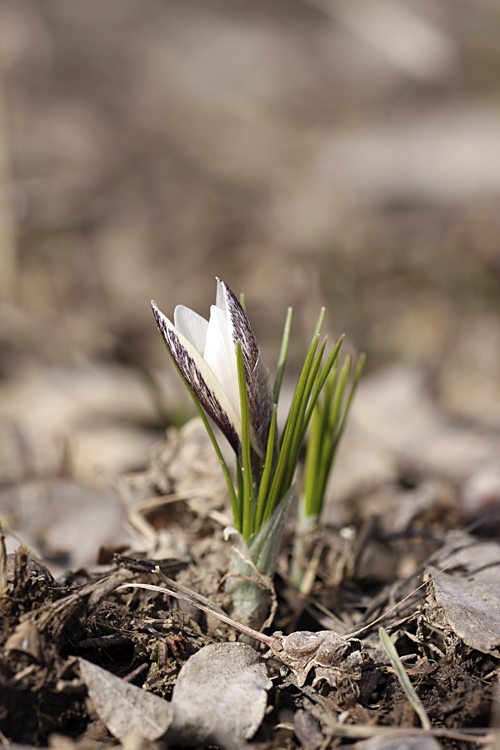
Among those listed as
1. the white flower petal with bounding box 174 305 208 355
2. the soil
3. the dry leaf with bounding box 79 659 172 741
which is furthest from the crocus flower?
the dry leaf with bounding box 79 659 172 741

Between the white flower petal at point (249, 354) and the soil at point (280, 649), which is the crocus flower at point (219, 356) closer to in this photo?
the white flower petal at point (249, 354)

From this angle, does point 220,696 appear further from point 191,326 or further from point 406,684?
point 191,326

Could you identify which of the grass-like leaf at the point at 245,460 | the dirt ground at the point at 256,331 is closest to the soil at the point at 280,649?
the dirt ground at the point at 256,331

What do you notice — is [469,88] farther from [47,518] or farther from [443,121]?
[47,518]

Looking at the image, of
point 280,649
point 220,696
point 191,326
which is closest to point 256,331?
point 191,326

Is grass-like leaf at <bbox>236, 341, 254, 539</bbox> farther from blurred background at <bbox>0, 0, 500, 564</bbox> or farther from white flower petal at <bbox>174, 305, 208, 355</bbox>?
blurred background at <bbox>0, 0, 500, 564</bbox>
